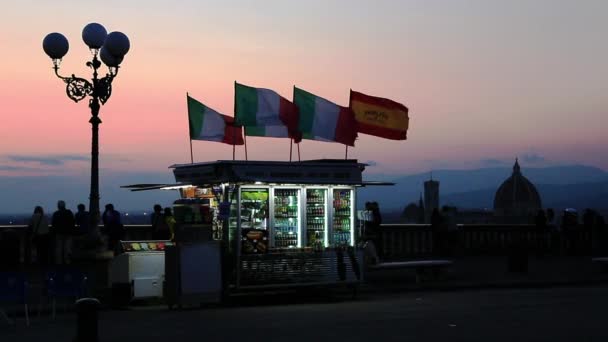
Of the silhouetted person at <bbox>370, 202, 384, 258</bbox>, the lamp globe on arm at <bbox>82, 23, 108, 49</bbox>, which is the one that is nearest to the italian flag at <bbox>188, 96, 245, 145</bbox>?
the lamp globe on arm at <bbox>82, 23, 108, 49</bbox>

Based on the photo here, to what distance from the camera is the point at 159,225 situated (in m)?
26.3

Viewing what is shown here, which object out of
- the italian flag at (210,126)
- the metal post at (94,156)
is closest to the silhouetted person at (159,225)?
the italian flag at (210,126)

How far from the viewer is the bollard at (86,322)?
38.2 ft

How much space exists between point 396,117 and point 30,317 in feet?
34.5

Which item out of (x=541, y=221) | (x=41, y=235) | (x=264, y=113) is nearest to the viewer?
(x=264, y=113)

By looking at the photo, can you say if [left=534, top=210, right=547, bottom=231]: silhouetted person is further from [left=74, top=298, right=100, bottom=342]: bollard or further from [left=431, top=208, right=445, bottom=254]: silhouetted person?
[left=74, top=298, right=100, bottom=342]: bollard

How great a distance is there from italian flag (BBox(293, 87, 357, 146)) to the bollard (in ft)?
40.9

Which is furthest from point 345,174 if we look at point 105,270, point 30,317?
point 30,317

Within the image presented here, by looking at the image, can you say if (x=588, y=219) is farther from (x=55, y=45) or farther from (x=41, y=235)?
(x=55, y=45)

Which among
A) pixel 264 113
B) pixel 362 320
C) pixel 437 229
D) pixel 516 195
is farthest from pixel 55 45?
pixel 516 195

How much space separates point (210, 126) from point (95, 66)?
3.60 meters

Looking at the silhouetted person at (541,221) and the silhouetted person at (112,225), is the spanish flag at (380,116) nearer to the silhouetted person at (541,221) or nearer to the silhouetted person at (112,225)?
the silhouetted person at (112,225)

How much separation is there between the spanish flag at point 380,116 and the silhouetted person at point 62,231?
8.32 m

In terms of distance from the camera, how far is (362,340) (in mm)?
14062
